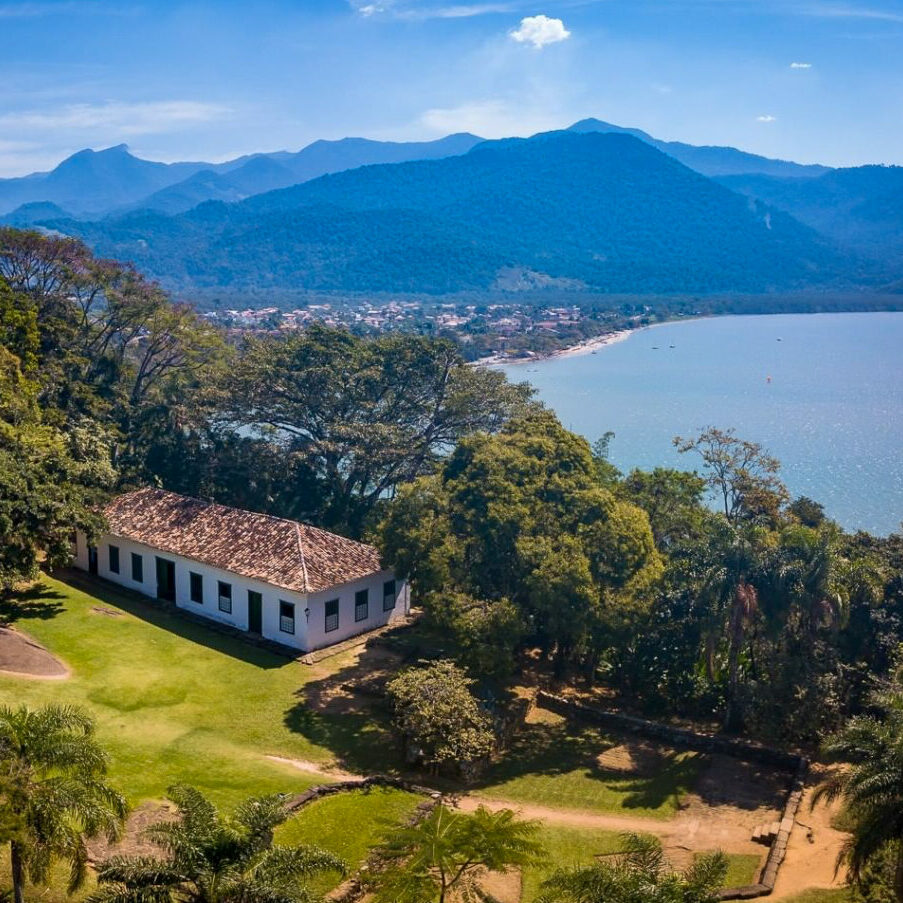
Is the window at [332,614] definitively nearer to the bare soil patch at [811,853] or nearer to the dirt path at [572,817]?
the dirt path at [572,817]

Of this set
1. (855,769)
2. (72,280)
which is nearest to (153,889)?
(855,769)

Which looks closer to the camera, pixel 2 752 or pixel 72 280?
pixel 2 752

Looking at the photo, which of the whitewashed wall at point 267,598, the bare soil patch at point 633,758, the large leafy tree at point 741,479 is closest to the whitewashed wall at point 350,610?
the whitewashed wall at point 267,598

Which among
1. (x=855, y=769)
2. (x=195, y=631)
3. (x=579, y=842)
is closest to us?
(x=855, y=769)

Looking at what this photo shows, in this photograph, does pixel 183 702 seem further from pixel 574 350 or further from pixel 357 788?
pixel 574 350

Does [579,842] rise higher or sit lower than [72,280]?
lower

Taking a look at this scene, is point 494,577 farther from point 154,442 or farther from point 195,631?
point 154,442

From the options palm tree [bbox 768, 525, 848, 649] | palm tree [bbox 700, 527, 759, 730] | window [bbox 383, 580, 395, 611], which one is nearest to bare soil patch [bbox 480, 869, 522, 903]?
palm tree [bbox 700, 527, 759, 730]
